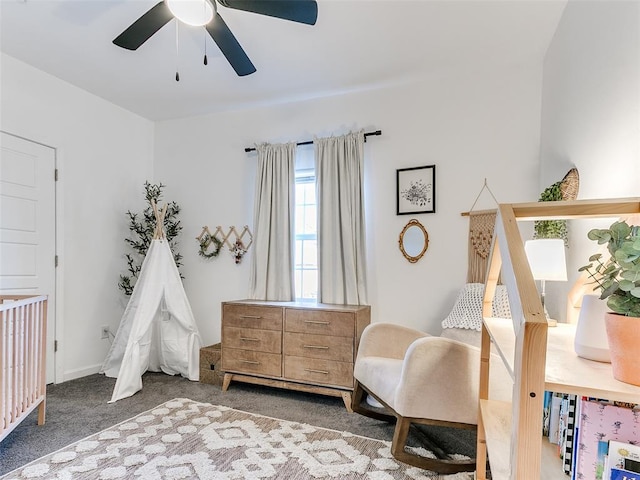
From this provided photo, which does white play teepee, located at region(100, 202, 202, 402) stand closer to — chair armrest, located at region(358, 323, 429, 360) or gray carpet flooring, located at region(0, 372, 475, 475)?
gray carpet flooring, located at region(0, 372, 475, 475)

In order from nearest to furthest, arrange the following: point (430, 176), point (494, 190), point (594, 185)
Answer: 1. point (594, 185)
2. point (494, 190)
3. point (430, 176)

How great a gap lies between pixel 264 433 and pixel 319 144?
2357 mm

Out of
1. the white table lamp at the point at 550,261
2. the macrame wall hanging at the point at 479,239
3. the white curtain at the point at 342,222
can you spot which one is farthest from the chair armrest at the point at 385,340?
the white table lamp at the point at 550,261

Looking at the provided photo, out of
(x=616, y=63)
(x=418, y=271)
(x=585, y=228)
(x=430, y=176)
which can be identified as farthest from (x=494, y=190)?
(x=616, y=63)

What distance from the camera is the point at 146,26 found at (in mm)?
1972

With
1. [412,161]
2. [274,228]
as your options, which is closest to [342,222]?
[274,228]

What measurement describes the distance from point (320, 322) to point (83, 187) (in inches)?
101

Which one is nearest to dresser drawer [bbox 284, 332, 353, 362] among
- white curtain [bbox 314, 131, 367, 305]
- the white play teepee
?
white curtain [bbox 314, 131, 367, 305]

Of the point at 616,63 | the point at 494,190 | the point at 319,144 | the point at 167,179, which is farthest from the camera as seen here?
the point at 167,179

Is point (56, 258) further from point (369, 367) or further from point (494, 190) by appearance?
point (494, 190)

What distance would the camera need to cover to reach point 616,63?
1.49m

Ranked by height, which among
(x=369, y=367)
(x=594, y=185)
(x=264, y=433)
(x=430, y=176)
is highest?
(x=430, y=176)

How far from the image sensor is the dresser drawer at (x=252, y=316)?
3.04 meters

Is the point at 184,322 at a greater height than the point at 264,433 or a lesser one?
A: greater
